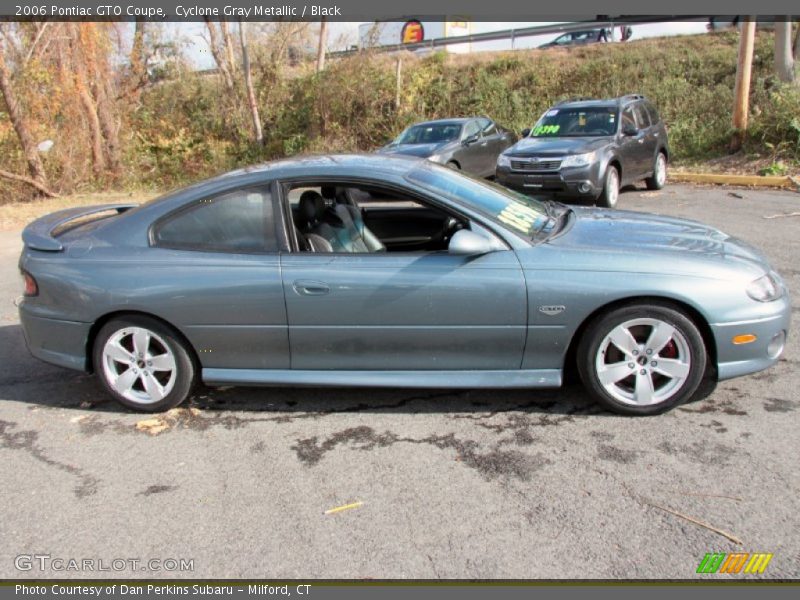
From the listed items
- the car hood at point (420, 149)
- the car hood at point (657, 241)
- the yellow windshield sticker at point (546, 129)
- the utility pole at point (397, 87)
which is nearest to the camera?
the car hood at point (657, 241)

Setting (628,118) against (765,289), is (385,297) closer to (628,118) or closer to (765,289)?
(765,289)

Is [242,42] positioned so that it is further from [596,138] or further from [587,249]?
[587,249]

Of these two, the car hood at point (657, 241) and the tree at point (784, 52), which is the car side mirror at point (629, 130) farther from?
the car hood at point (657, 241)

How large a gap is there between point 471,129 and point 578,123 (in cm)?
287

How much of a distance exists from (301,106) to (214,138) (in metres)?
3.05

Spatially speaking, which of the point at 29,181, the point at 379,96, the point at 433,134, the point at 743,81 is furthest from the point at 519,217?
the point at 379,96

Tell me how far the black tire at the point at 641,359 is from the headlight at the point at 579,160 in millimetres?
6887

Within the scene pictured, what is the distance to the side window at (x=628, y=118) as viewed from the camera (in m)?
11.2

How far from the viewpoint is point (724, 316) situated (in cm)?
365

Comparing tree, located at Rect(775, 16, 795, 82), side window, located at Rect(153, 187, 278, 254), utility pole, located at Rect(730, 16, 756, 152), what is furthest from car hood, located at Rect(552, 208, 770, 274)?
tree, located at Rect(775, 16, 795, 82)

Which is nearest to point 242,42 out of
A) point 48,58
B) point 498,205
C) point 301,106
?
point 301,106

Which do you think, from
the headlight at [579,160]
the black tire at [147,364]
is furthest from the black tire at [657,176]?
the black tire at [147,364]

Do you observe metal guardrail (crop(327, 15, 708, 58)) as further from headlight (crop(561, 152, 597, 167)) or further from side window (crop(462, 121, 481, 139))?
headlight (crop(561, 152, 597, 167))

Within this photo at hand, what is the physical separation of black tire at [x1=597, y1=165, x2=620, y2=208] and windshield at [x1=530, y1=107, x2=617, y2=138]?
785 mm
